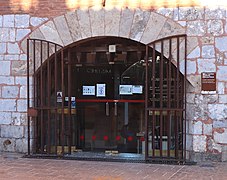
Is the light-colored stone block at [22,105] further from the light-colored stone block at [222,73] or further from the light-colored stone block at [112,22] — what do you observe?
the light-colored stone block at [222,73]

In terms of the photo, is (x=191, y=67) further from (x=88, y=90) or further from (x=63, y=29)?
(x=63, y=29)

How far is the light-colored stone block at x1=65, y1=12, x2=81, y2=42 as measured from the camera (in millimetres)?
7941

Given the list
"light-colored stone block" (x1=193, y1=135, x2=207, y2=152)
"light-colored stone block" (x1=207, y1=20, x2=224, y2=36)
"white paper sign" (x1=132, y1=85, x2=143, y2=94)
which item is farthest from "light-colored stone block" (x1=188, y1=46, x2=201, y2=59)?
"light-colored stone block" (x1=193, y1=135, x2=207, y2=152)

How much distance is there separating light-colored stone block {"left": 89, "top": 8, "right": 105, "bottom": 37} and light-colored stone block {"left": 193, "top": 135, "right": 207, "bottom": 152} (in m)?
2.69

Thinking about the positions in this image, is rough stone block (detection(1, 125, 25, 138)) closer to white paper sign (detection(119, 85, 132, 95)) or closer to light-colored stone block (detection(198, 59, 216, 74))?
white paper sign (detection(119, 85, 132, 95))

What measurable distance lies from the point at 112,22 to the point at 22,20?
6.23 feet

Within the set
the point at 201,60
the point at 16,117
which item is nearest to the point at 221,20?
the point at 201,60

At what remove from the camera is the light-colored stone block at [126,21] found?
770cm

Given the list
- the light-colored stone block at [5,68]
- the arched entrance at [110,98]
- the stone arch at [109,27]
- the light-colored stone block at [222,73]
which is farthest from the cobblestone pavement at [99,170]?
the light-colored stone block at [5,68]

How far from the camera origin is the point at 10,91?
8.33 m

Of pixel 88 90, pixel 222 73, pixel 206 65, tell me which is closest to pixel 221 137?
pixel 222 73

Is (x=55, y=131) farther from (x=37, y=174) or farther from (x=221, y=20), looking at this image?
(x=221, y=20)

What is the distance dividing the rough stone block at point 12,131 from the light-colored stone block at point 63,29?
6.58 feet

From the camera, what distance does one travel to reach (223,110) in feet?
24.0
